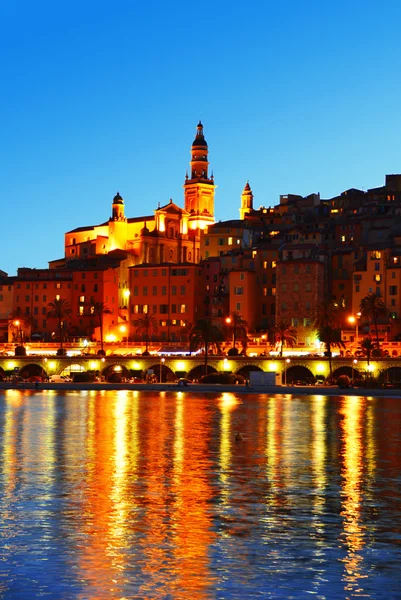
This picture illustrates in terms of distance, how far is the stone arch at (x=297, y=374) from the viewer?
420ft

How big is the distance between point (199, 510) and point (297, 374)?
3739 inches

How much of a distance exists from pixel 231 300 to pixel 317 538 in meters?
120

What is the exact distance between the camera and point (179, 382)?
121500 mm

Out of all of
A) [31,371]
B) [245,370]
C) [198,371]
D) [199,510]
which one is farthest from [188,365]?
[199,510]

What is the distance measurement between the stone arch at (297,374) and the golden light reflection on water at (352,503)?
47.3m

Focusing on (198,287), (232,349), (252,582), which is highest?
(198,287)

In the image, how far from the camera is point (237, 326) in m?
143

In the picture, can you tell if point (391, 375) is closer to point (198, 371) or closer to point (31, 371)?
point (198, 371)

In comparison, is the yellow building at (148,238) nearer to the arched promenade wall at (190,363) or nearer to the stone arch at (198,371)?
the arched promenade wall at (190,363)

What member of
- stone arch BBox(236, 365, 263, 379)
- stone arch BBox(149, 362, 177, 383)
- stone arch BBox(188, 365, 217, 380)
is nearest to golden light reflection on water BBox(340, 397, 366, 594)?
stone arch BBox(236, 365, 263, 379)

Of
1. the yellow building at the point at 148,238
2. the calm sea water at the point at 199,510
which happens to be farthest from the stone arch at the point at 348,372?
the yellow building at the point at 148,238

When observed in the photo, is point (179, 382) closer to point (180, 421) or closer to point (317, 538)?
point (180, 421)

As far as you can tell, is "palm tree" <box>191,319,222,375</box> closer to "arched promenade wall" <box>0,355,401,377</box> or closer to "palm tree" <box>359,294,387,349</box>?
"arched promenade wall" <box>0,355,401,377</box>

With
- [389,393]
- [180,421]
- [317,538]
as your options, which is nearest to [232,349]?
[389,393]
